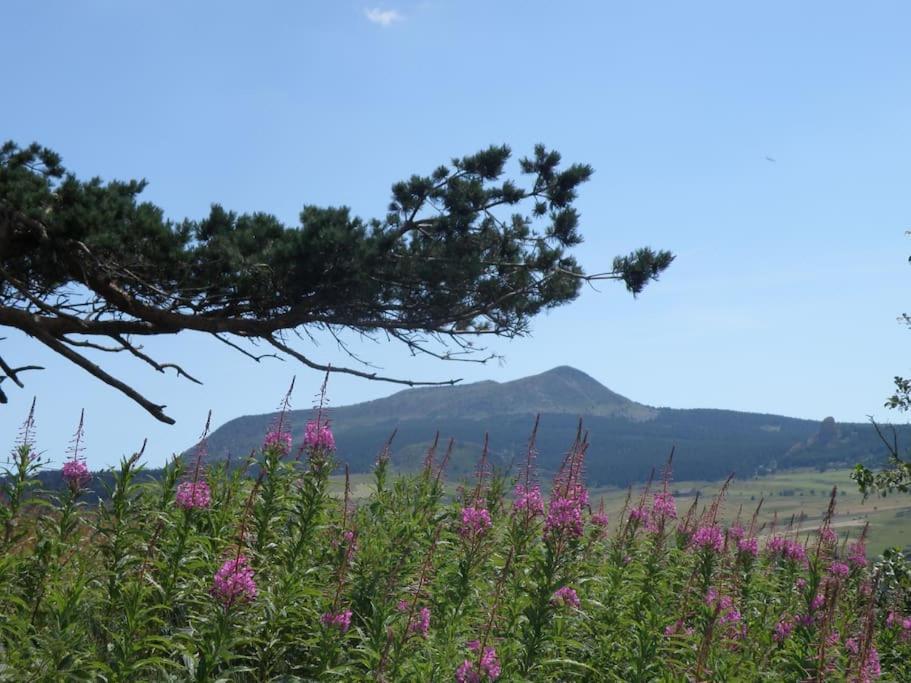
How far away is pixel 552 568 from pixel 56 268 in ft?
41.1

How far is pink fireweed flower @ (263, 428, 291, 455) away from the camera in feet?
25.3

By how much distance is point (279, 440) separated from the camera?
7.73m

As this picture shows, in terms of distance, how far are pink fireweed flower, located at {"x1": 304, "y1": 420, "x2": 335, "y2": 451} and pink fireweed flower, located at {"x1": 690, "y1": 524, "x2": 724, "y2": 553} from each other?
3.67 m

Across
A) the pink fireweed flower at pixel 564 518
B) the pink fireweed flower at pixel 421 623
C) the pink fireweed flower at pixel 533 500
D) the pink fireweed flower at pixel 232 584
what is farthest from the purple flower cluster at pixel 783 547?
the pink fireweed flower at pixel 232 584

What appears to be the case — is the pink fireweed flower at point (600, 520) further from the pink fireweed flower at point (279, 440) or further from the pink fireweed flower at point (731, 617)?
the pink fireweed flower at point (279, 440)

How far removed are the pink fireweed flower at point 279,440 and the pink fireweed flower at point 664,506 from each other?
12.1ft

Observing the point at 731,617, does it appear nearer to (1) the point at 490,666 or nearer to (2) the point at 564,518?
(2) the point at 564,518

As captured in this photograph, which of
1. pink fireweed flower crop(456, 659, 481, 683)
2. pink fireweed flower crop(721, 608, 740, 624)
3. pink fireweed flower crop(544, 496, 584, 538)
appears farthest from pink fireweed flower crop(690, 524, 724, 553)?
pink fireweed flower crop(456, 659, 481, 683)

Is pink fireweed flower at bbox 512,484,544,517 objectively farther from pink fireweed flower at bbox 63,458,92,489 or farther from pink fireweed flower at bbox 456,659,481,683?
pink fireweed flower at bbox 63,458,92,489

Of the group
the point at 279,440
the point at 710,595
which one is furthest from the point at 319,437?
the point at 710,595

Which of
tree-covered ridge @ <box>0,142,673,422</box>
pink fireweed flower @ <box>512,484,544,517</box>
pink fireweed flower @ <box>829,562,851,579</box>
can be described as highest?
tree-covered ridge @ <box>0,142,673,422</box>

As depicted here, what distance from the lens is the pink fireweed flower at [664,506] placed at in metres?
8.66

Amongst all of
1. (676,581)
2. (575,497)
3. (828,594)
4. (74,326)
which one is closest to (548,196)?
(74,326)

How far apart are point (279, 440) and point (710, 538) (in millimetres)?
4207
